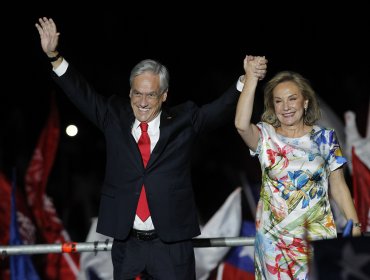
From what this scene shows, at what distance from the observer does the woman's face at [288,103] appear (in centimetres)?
319

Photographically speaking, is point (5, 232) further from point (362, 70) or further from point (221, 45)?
point (362, 70)

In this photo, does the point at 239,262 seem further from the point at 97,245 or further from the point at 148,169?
the point at 148,169

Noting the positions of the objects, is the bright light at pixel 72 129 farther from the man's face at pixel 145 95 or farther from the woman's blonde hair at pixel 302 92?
the woman's blonde hair at pixel 302 92

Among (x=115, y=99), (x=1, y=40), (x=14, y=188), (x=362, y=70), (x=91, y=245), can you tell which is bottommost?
(x=91, y=245)

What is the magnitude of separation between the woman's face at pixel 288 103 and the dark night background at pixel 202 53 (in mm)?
1528

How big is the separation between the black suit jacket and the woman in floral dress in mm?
198

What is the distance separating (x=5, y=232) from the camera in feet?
16.1

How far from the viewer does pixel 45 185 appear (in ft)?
16.0

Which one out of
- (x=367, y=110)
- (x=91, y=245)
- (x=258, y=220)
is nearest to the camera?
(x=258, y=220)

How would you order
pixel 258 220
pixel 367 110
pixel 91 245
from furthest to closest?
pixel 367 110, pixel 91 245, pixel 258 220

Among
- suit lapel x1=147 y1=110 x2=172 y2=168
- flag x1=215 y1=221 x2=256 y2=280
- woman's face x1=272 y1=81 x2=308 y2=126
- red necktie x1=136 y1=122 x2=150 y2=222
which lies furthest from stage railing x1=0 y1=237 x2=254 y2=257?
flag x1=215 y1=221 x2=256 y2=280

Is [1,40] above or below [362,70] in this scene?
above

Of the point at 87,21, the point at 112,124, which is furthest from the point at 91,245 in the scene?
the point at 87,21

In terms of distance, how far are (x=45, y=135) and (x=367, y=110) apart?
2272mm
